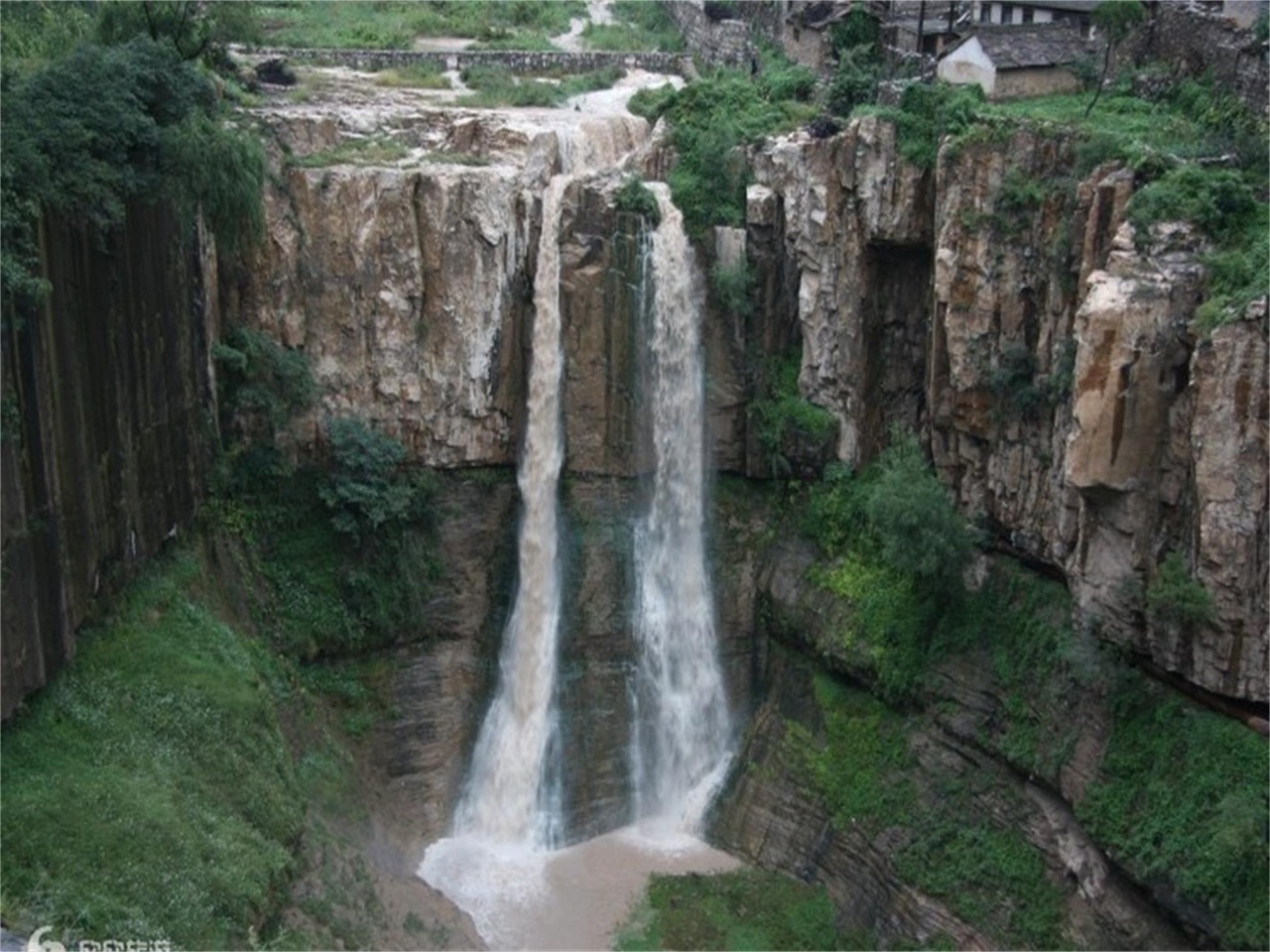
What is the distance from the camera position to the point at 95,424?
1998cm

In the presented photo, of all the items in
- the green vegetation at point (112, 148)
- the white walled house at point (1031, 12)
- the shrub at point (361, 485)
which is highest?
the white walled house at point (1031, 12)

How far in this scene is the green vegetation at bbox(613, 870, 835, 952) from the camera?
2264 centimetres

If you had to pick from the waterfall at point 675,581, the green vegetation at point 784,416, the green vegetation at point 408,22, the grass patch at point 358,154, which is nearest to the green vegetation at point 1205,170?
the green vegetation at point 784,416

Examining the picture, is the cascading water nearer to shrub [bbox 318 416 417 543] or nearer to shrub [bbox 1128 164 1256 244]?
shrub [bbox 318 416 417 543]

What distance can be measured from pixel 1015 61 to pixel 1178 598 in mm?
11890

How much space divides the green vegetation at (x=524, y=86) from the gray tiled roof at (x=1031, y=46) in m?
9.26

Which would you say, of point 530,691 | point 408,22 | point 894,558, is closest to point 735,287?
point 894,558

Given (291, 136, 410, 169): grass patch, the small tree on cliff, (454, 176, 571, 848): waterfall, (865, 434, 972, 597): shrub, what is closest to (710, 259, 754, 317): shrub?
(454, 176, 571, 848): waterfall

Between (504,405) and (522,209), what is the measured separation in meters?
3.67

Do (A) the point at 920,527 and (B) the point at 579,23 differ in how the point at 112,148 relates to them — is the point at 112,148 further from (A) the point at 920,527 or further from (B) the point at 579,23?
(B) the point at 579,23

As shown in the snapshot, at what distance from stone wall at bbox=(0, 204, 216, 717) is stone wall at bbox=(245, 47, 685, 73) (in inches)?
454

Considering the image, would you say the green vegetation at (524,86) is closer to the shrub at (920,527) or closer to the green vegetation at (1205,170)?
the green vegetation at (1205,170)

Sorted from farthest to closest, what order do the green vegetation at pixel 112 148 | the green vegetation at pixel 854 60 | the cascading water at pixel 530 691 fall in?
the green vegetation at pixel 854 60
the cascading water at pixel 530 691
the green vegetation at pixel 112 148

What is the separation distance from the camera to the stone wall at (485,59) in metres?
33.6
